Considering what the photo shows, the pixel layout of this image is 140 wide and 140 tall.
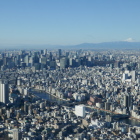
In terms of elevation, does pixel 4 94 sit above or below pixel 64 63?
below

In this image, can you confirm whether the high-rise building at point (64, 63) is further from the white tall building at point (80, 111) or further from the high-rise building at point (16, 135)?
the high-rise building at point (16, 135)

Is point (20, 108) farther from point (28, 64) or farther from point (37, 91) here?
point (28, 64)

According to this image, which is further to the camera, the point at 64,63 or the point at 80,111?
the point at 64,63

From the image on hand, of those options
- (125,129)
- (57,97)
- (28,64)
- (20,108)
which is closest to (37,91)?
(57,97)

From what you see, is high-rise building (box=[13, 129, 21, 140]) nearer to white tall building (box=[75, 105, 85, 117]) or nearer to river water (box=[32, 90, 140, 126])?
white tall building (box=[75, 105, 85, 117])

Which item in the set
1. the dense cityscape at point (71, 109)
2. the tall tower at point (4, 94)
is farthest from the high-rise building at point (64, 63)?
the tall tower at point (4, 94)

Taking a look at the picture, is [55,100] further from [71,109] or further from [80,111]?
[80,111]

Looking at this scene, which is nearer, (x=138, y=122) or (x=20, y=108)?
(x=138, y=122)

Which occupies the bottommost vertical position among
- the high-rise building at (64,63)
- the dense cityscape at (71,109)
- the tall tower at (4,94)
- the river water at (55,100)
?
the river water at (55,100)

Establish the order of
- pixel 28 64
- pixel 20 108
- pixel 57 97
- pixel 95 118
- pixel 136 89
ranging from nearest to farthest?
pixel 95 118 < pixel 20 108 < pixel 57 97 < pixel 136 89 < pixel 28 64

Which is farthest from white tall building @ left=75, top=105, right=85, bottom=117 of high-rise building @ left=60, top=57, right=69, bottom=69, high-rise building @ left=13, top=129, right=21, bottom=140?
high-rise building @ left=60, top=57, right=69, bottom=69

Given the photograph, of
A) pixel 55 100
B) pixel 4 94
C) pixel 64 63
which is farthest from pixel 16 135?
pixel 64 63
